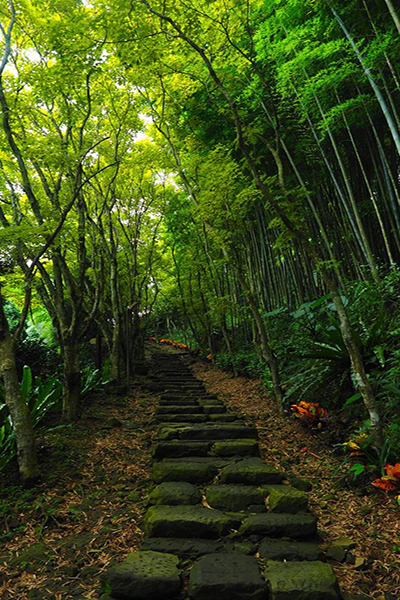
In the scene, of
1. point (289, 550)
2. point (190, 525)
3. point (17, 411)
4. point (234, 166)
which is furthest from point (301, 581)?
point (234, 166)

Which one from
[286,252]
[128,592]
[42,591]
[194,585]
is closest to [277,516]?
[194,585]

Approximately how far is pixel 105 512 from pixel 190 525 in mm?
745

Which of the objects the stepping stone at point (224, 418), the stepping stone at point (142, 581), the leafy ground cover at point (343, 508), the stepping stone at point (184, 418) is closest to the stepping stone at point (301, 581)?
the leafy ground cover at point (343, 508)

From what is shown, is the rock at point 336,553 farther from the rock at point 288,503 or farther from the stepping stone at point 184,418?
the stepping stone at point 184,418

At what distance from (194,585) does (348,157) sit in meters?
6.76

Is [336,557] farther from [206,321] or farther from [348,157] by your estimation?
[206,321]

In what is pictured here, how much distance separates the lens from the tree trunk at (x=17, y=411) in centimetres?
270

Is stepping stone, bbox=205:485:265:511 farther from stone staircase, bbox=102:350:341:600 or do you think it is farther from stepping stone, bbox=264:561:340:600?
stepping stone, bbox=264:561:340:600

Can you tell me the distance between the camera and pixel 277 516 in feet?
6.82

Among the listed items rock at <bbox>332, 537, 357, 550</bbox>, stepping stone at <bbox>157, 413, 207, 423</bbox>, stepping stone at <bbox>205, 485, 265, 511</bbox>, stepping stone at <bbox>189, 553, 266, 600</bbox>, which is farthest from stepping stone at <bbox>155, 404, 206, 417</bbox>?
stepping stone at <bbox>189, 553, 266, 600</bbox>

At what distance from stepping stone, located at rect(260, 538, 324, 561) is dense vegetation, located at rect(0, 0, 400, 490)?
36.9 inches

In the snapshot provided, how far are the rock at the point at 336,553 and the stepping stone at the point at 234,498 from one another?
49cm

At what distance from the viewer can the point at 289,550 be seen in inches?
71.7

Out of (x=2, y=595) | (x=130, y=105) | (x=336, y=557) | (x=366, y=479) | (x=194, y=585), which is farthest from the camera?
(x=130, y=105)
